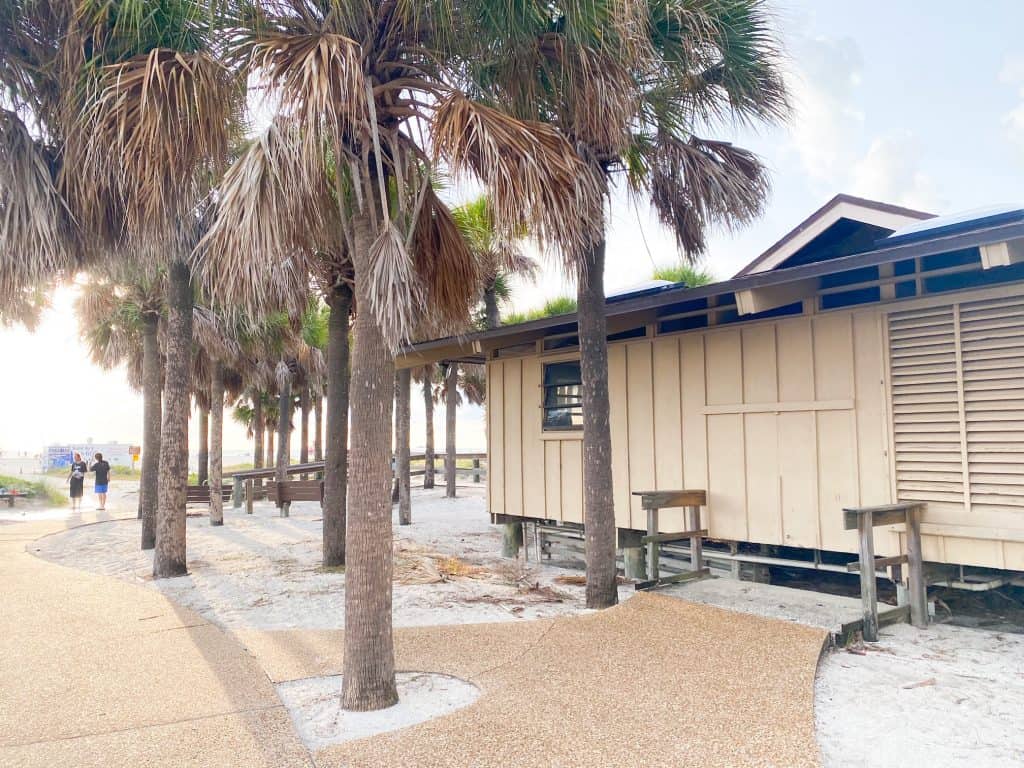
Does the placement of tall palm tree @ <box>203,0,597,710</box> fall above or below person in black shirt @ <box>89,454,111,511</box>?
above

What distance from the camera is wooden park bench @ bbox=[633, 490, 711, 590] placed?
7.11m

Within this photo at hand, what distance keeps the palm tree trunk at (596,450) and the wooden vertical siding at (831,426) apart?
1702 mm

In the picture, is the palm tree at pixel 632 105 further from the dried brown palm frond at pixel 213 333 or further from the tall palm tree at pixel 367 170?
the dried brown palm frond at pixel 213 333

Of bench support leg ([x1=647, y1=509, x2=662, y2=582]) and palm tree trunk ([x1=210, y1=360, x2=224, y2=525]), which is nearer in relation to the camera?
bench support leg ([x1=647, y1=509, x2=662, y2=582])

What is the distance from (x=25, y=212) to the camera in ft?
19.9

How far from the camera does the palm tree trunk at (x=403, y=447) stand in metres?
13.8

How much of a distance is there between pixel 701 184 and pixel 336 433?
5.61m

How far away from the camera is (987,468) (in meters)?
5.73

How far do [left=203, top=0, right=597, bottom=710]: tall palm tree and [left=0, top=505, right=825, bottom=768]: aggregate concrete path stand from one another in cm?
74

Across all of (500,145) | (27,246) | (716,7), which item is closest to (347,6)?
(500,145)

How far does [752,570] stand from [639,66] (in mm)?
5281

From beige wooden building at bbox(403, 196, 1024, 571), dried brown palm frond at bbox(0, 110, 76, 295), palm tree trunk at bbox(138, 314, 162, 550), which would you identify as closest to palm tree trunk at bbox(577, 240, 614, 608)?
beige wooden building at bbox(403, 196, 1024, 571)

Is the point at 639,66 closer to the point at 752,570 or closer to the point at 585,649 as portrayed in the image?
the point at 585,649

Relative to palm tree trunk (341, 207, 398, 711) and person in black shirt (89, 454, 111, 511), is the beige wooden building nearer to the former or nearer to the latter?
palm tree trunk (341, 207, 398, 711)
